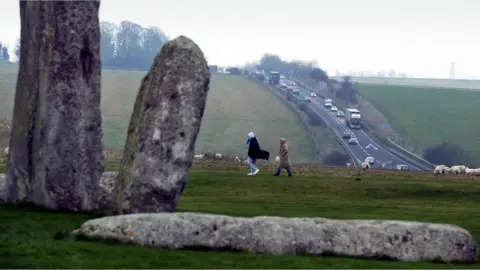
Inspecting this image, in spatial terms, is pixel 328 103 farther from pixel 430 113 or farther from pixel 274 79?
pixel 274 79

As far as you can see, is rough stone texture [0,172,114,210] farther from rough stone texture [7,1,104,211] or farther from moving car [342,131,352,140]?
moving car [342,131,352,140]

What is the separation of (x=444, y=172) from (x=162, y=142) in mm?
43181

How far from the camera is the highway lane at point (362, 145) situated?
4122 inches

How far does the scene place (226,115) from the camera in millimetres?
135500

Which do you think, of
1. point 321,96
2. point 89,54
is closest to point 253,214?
point 89,54

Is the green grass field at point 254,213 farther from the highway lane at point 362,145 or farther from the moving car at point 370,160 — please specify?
the highway lane at point 362,145

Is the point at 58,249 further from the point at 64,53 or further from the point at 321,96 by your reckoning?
the point at 321,96

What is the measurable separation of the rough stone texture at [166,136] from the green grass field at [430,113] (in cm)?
9101

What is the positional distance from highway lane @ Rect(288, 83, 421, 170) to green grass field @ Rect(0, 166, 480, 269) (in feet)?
180

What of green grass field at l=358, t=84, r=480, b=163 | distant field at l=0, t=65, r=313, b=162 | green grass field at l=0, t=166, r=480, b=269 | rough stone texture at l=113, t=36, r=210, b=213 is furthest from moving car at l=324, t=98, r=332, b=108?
rough stone texture at l=113, t=36, r=210, b=213

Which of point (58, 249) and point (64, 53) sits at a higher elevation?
point (64, 53)

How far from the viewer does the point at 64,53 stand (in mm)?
25562

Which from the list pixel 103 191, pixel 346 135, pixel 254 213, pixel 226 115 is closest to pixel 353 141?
pixel 346 135

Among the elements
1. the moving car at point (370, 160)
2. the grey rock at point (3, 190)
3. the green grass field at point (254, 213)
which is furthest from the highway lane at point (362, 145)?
the grey rock at point (3, 190)
